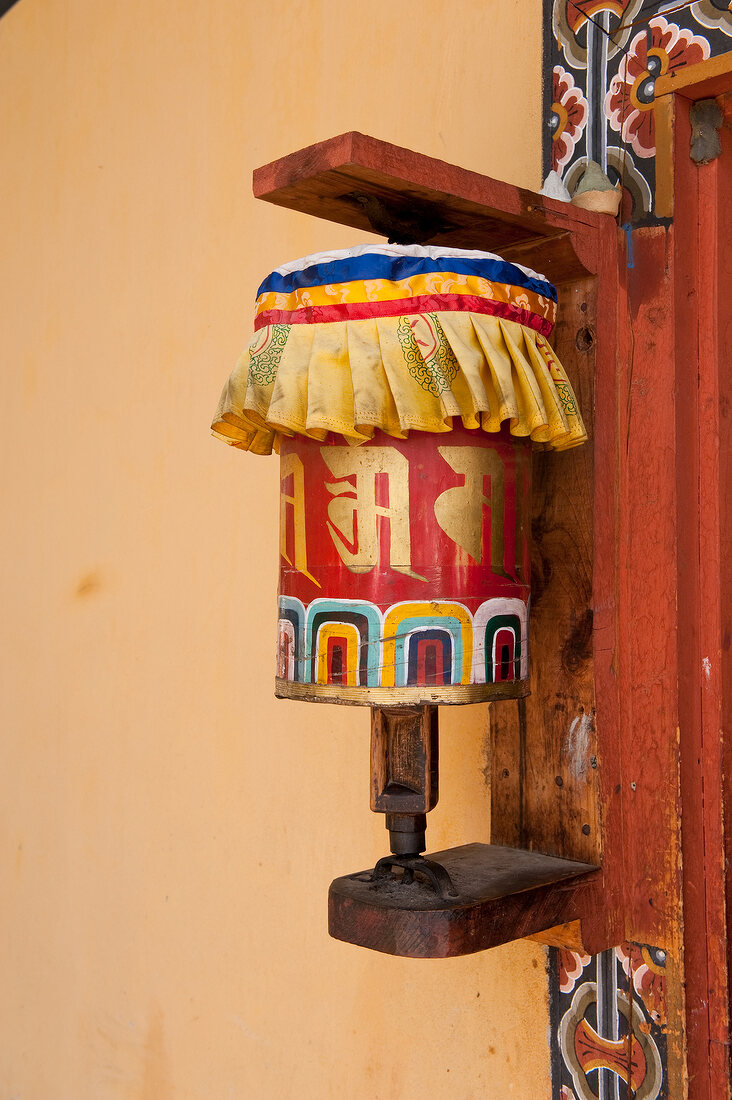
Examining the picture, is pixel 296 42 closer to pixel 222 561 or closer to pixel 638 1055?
pixel 222 561

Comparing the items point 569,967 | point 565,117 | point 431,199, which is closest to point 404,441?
point 431,199

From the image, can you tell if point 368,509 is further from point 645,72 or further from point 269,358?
point 645,72

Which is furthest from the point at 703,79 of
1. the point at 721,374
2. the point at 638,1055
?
the point at 638,1055

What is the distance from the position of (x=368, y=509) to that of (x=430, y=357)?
0.12 metres

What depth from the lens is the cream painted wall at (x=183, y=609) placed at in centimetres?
118

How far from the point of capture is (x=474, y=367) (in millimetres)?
785

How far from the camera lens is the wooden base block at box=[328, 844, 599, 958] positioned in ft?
2.64

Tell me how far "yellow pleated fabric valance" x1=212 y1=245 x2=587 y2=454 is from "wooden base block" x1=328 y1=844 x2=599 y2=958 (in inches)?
13.9

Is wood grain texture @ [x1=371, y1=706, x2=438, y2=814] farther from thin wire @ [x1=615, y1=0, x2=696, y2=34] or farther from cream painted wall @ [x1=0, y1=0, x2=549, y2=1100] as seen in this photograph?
thin wire @ [x1=615, y1=0, x2=696, y2=34]

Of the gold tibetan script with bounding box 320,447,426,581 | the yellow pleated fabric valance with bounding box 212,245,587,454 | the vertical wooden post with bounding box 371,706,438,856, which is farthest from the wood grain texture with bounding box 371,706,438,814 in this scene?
the yellow pleated fabric valance with bounding box 212,245,587,454

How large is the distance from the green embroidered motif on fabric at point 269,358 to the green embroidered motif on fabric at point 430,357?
0.30 ft

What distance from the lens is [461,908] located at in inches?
31.9

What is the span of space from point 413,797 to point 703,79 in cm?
63

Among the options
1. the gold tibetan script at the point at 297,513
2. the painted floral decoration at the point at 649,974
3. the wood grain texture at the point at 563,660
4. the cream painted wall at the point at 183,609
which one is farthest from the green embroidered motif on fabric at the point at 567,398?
the painted floral decoration at the point at 649,974
